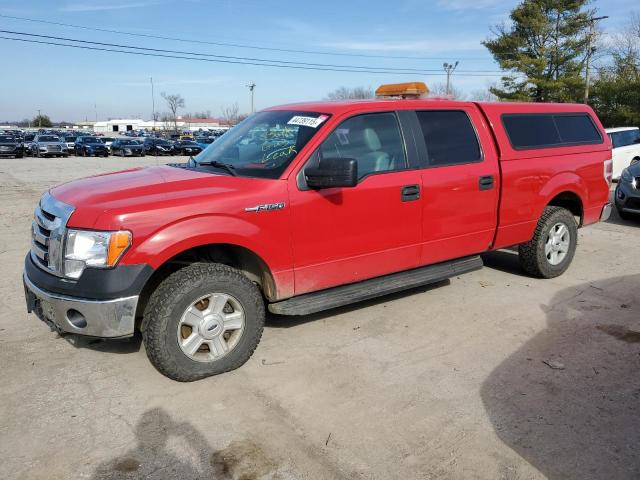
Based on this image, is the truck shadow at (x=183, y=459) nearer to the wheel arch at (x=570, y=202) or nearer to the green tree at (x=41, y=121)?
the wheel arch at (x=570, y=202)

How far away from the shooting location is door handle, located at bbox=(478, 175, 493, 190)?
492cm

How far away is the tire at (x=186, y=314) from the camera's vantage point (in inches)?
135

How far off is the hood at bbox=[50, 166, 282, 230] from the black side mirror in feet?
0.96

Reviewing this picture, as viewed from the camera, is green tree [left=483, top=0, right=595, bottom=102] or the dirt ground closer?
the dirt ground

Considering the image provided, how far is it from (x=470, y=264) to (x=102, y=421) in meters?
3.53

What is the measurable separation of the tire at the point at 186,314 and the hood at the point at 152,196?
1.45 feet

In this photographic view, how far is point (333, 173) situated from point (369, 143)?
79 centimetres

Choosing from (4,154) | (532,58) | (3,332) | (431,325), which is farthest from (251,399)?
(532,58)

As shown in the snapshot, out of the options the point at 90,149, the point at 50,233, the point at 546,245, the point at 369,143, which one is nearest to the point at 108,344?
the point at 50,233

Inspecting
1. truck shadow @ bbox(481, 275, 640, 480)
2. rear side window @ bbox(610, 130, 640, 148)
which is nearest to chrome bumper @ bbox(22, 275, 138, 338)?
truck shadow @ bbox(481, 275, 640, 480)

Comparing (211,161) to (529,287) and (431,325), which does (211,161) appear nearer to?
(431,325)

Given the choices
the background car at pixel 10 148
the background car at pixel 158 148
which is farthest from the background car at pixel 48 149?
the background car at pixel 158 148

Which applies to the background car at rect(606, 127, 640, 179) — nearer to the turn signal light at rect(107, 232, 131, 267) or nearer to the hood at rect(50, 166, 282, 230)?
the hood at rect(50, 166, 282, 230)

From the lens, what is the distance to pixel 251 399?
3418 mm
